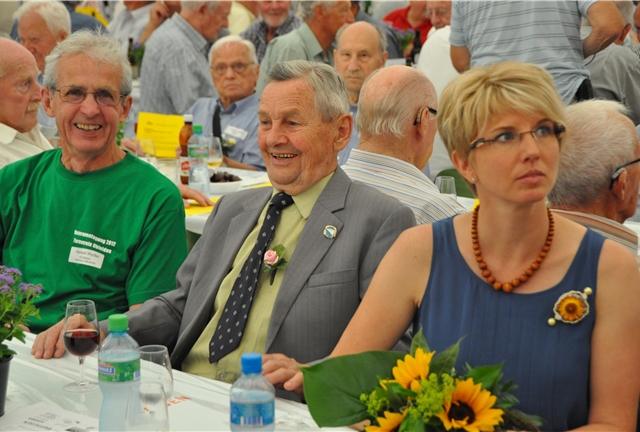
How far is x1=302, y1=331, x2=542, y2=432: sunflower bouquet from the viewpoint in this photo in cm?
127

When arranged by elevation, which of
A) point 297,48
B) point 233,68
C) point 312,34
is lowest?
point 233,68

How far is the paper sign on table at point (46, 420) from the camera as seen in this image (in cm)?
173

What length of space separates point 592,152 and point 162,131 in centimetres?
384

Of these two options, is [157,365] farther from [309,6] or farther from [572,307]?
[309,6]

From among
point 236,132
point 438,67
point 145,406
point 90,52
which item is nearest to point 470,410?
point 145,406

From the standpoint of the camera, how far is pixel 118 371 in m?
1.73

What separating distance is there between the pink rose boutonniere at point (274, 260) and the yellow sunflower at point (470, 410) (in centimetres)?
110

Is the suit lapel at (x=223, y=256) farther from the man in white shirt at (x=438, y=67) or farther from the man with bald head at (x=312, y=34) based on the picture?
the man with bald head at (x=312, y=34)

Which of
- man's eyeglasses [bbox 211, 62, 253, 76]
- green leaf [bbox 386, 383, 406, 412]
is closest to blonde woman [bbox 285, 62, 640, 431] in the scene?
green leaf [bbox 386, 383, 406, 412]

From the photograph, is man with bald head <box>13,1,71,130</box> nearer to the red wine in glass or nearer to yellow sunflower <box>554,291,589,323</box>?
the red wine in glass

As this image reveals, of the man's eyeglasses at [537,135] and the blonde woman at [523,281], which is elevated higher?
the man's eyeglasses at [537,135]

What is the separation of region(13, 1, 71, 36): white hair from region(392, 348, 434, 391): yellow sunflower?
18.9 ft

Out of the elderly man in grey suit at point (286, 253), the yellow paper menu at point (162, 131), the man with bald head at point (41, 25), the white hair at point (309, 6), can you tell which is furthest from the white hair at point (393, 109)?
the man with bald head at point (41, 25)

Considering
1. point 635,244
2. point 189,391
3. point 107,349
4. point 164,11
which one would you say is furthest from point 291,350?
point 164,11
